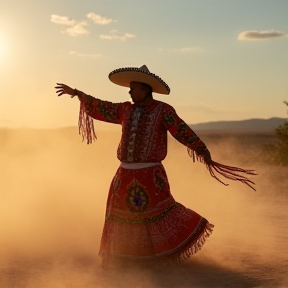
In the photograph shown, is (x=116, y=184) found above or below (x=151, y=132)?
below

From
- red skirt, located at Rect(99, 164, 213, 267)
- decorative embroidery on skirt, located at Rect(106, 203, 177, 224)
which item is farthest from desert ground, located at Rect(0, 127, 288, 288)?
decorative embroidery on skirt, located at Rect(106, 203, 177, 224)

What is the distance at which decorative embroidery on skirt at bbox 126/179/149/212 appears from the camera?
27.2ft

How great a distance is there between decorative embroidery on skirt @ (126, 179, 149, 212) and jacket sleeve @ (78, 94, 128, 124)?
0.87m

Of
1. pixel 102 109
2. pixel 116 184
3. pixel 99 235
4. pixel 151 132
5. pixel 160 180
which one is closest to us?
pixel 151 132

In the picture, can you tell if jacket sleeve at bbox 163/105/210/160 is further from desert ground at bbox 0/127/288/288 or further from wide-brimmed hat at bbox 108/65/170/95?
desert ground at bbox 0/127/288/288

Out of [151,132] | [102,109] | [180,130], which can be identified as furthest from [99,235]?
[180,130]

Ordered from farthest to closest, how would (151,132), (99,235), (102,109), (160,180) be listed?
(99,235)
(102,109)
(160,180)
(151,132)

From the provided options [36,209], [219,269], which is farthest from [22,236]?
[219,269]

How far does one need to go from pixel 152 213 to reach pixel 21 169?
13.4 m

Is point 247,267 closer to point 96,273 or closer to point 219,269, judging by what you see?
point 219,269

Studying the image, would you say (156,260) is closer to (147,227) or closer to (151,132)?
(147,227)

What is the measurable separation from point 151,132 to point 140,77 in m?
0.68

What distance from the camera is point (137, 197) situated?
8312mm

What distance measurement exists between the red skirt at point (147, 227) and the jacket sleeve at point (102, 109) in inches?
27.4
